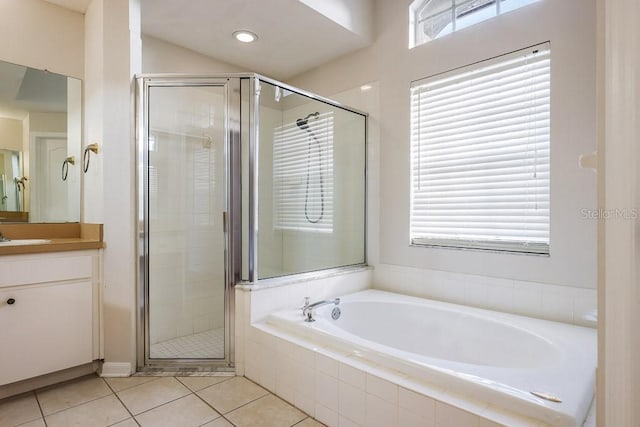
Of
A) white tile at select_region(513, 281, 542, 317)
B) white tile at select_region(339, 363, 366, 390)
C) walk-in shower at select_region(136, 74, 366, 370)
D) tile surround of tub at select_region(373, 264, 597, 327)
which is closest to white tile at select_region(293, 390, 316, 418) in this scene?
white tile at select_region(339, 363, 366, 390)

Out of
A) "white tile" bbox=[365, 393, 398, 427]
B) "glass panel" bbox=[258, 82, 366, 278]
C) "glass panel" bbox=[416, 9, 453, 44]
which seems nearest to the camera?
"white tile" bbox=[365, 393, 398, 427]

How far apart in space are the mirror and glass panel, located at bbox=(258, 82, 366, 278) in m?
1.40

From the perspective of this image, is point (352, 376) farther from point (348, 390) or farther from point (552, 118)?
point (552, 118)

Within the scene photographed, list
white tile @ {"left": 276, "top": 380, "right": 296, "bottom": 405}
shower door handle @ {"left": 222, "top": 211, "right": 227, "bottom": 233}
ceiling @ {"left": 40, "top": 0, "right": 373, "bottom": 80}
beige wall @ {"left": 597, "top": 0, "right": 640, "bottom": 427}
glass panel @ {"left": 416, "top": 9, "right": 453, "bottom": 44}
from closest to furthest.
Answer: beige wall @ {"left": 597, "top": 0, "right": 640, "bottom": 427}, white tile @ {"left": 276, "top": 380, "right": 296, "bottom": 405}, shower door handle @ {"left": 222, "top": 211, "right": 227, "bottom": 233}, ceiling @ {"left": 40, "top": 0, "right": 373, "bottom": 80}, glass panel @ {"left": 416, "top": 9, "right": 453, "bottom": 44}

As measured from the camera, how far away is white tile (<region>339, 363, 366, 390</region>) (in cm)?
151

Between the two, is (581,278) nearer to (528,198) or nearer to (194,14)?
(528,198)

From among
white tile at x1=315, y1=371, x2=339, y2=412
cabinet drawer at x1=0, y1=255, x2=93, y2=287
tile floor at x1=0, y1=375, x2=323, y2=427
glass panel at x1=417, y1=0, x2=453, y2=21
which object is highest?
glass panel at x1=417, y1=0, x2=453, y2=21

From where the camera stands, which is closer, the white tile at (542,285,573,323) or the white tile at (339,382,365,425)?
the white tile at (339,382,365,425)

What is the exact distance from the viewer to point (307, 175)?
2912 millimetres

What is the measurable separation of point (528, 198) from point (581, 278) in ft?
1.74

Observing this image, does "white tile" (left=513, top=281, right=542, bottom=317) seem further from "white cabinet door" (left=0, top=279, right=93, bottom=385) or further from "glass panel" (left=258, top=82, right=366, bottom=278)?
→ "white cabinet door" (left=0, top=279, right=93, bottom=385)

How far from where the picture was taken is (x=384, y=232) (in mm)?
2879

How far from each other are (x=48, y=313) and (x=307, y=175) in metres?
1.94

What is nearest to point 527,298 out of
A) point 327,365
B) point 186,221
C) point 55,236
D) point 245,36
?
point 327,365
